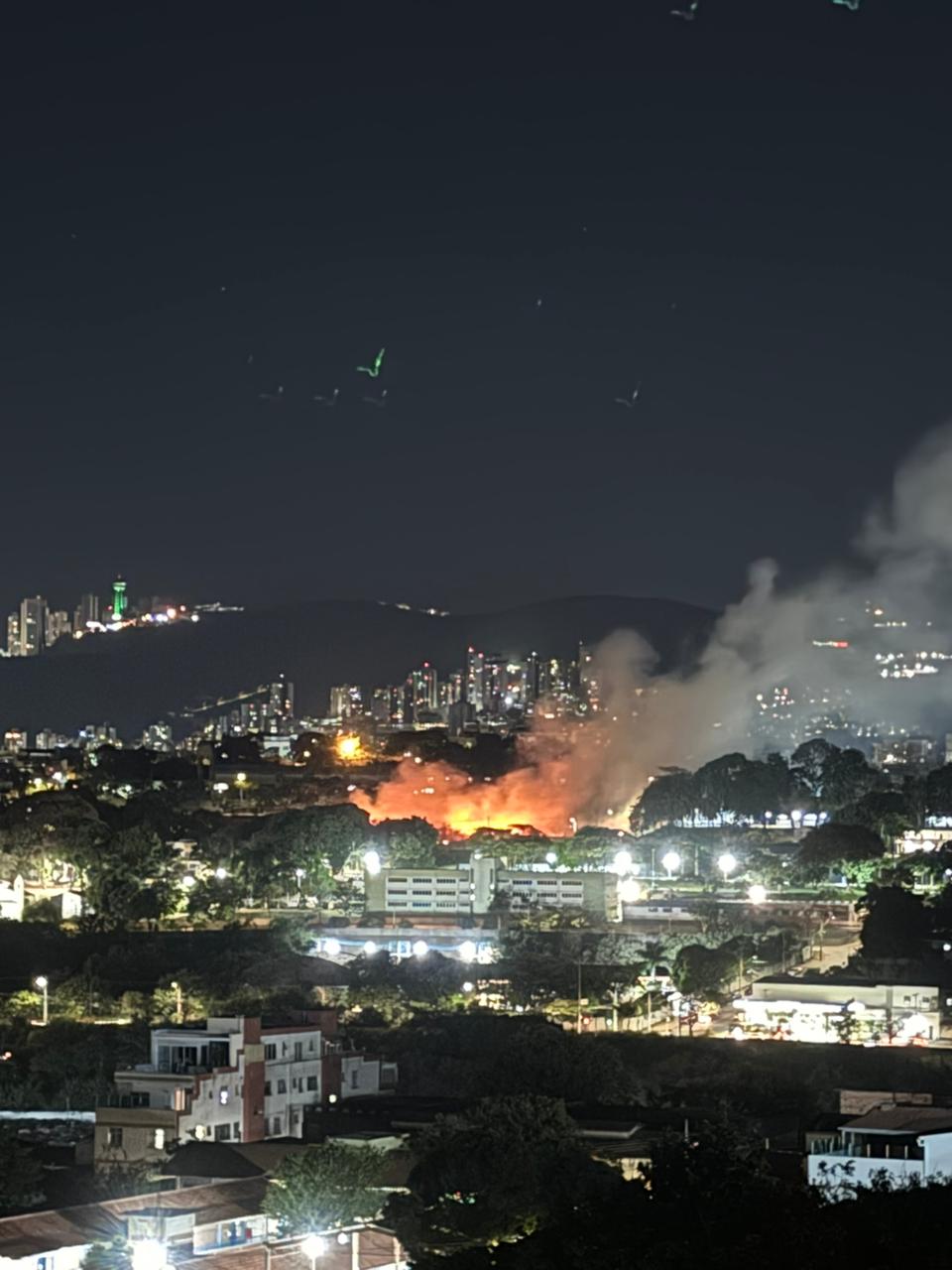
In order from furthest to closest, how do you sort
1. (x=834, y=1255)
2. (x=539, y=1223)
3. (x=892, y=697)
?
1. (x=892, y=697)
2. (x=539, y=1223)
3. (x=834, y=1255)

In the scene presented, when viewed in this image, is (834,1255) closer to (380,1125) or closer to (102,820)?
(380,1125)

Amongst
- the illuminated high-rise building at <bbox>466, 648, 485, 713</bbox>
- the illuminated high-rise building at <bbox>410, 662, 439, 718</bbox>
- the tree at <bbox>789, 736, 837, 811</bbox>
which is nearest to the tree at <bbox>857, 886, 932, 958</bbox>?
the tree at <bbox>789, 736, 837, 811</bbox>

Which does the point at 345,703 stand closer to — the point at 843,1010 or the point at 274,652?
the point at 274,652

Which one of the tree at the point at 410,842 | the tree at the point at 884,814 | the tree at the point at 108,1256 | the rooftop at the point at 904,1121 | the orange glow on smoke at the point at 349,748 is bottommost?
the tree at the point at 108,1256

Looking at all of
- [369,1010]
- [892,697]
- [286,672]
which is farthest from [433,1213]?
[286,672]

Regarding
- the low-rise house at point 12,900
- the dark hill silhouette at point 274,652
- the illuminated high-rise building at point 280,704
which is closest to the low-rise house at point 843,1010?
the low-rise house at point 12,900

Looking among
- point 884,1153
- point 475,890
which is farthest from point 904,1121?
point 475,890

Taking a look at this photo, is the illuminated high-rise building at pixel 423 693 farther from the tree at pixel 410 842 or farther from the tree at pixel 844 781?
the tree at pixel 410 842

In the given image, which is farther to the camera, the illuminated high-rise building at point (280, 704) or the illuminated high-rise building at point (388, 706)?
the illuminated high-rise building at point (280, 704)
